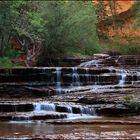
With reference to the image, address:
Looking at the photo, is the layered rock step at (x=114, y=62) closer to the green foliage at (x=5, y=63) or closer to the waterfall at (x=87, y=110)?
the green foliage at (x=5, y=63)

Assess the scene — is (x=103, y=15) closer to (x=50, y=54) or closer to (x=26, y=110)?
(x=50, y=54)

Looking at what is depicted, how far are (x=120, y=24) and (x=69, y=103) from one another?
35.6 m

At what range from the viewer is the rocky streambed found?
54.1ft

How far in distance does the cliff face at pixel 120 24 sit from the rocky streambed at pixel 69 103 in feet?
74.9

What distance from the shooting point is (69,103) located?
22.7m

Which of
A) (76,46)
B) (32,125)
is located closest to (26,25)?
(76,46)

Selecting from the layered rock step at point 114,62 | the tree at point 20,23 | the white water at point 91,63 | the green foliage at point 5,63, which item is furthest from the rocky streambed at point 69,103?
the white water at point 91,63

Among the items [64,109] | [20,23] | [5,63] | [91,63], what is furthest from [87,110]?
[91,63]

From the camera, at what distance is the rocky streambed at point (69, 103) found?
16.5 meters

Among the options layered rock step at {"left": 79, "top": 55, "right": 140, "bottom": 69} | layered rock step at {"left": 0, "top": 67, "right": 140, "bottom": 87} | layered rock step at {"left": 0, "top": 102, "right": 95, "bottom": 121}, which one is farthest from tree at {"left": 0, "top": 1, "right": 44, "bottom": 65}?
layered rock step at {"left": 0, "top": 102, "right": 95, "bottom": 121}

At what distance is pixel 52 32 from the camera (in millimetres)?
35625

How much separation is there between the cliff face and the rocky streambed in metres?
22.8

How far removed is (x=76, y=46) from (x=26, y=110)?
16782 millimetres

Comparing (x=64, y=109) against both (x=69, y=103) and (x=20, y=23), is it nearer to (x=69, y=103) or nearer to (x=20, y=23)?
(x=69, y=103)
